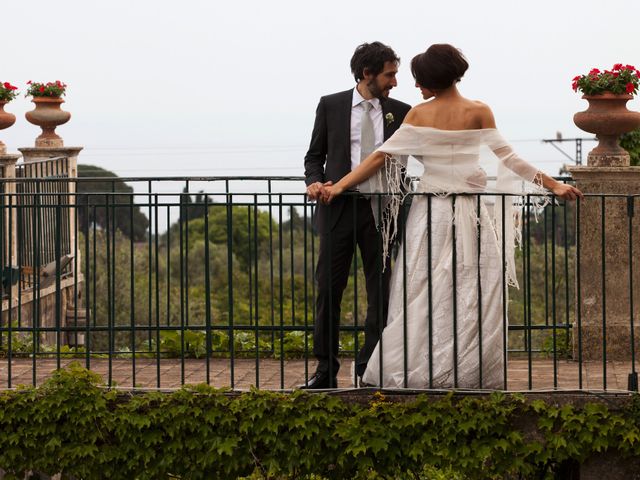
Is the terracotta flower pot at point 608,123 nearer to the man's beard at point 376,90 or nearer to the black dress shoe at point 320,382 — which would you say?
the man's beard at point 376,90

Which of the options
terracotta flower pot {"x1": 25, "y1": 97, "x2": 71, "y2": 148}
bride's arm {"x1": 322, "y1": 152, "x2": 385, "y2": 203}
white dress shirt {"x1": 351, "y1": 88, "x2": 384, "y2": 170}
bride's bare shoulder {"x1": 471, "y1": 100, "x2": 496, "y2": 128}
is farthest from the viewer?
terracotta flower pot {"x1": 25, "y1": 97, "x2": 71, "y2": 148}

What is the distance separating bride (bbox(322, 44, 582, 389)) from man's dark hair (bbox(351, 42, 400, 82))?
244 millimetres

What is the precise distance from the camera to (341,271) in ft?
25.1

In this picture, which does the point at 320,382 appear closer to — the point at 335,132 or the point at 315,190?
the point at 315,190

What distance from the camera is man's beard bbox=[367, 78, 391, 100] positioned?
7570 millimetres

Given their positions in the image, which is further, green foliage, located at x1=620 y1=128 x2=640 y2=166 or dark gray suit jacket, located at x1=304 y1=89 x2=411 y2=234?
green foliage, located at x1=620 y1=128 x2=640 y2=166

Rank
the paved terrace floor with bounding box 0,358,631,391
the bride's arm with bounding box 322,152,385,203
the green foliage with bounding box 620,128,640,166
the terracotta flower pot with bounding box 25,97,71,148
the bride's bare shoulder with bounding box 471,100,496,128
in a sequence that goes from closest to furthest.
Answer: the bride's bare shoulder with bounding box 471,100,496,128
the bride's arm with bounding box 322,152,385,203
the paved terrace floor with bounding box 0,358,631,391
the green foliage with bounding box 620,128,640,166
the terracotta flower pot with bounding box 25,97,71,148

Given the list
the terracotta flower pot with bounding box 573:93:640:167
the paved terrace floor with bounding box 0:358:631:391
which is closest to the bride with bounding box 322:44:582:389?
the paved terrace floor with bounding box 0:358:631:391

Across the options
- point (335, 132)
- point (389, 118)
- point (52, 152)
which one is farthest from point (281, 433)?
point (52, 152)

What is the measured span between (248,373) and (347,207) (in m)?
1.82

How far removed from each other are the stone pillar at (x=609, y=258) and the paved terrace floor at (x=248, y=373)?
0.24 meters

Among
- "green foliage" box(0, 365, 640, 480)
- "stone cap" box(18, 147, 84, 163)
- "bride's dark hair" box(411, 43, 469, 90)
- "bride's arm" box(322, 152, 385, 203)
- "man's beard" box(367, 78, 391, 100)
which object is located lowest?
"green foliage" box(0, 365, 640, 480)

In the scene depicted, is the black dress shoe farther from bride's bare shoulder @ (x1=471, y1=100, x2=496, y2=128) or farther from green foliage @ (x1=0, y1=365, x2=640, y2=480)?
bride's bare shoulder @ (x1=471, y1=100, x2=496, y2=128)

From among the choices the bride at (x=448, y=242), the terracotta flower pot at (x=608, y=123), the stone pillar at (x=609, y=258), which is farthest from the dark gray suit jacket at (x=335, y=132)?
the terracotta flower pot at (x=608, y=123)
